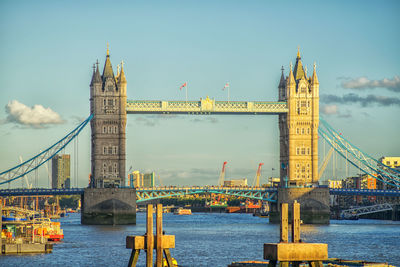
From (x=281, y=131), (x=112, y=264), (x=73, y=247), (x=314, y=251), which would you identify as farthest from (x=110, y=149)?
(x=314, y=251)

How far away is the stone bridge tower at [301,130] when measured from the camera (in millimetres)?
164625

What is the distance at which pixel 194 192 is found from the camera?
15712 cm

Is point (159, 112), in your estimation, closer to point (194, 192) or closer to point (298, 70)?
point (194, 192)

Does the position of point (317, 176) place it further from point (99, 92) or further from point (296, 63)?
point (99, 92)

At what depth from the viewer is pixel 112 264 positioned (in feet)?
249

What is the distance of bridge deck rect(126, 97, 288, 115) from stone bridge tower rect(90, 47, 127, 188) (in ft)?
8.65

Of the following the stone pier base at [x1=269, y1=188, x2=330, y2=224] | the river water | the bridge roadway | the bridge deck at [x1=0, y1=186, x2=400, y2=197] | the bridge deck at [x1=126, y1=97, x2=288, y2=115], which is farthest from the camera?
the bridge deck at [x1=126, y1=97, x2=288, y2=115]

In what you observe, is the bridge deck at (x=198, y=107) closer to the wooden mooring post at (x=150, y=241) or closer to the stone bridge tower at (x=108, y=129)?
the stone bridge tower at (x=108, y=129)

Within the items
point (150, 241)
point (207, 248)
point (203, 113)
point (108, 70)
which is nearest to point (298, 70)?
point (203, 113)

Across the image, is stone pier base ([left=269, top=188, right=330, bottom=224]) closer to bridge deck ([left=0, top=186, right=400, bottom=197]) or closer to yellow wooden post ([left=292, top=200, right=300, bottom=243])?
bridge deck ([left=0, top=186, right=400, bottom=197])

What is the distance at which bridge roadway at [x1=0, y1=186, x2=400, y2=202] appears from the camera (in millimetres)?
148875

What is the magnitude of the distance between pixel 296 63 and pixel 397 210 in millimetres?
38382

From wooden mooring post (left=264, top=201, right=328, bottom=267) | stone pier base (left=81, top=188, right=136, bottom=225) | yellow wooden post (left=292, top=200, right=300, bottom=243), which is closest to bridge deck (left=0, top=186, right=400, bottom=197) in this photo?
stone pier base (left=81, top=188, right=136, bottom=225)

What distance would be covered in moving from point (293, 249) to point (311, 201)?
112697 millimetres
